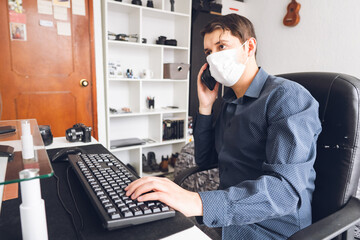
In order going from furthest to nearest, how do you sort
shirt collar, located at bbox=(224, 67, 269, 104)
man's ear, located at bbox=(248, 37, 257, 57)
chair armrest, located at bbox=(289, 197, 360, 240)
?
man's ear, located at bbox=(248, 37, 257, 57) → shirt collar, located at bbox=(224, 67, 269, 104) → chair armrest, located at bbox=(289, 197, 360, 240)

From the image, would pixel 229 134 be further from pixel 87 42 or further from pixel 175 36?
pixel 175 36

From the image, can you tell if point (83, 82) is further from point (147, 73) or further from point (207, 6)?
point (207, 6)

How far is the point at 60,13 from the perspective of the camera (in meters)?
2.27

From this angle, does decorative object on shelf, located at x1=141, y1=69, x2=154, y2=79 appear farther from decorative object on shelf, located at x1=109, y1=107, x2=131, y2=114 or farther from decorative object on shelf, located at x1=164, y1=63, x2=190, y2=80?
decorative object on shelf, located at x1=109, y1=107, x2=131, y2=114

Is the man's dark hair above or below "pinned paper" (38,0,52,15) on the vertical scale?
below

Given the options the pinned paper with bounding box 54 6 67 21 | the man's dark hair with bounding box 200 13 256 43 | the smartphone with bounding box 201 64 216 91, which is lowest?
the smartphone with bounding box 201 64 216 91

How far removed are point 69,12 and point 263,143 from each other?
2.19 m

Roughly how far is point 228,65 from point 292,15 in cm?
240

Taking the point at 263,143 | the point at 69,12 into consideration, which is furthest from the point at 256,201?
the point at 69,12

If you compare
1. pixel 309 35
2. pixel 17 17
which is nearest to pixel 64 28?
pixel 17 17

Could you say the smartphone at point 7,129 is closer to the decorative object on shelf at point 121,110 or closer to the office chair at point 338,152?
the office chair at point 338,152

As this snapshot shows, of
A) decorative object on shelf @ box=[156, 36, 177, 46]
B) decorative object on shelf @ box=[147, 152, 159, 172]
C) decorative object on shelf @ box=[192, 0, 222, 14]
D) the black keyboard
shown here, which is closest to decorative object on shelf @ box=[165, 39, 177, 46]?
decorative object on shelf @ box=[156, 36, 177, 46]

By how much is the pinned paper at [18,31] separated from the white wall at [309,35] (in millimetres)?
2288

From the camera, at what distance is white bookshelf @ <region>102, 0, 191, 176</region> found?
2.65 meters
